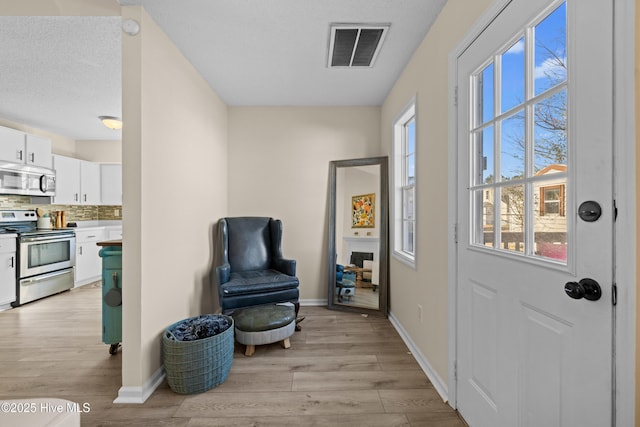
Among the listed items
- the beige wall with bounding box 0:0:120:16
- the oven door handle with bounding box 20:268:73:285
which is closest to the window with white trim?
the beige wall with bounding box 0:0:120:16

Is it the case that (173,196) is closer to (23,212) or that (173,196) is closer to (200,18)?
(200,18)

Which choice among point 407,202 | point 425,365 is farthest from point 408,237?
point 425,365

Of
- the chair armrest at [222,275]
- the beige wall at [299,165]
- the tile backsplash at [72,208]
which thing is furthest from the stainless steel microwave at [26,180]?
the chair armrest at [222,275]

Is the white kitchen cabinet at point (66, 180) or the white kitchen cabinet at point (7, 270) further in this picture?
the white kitchen cabinet at point (66, 180)

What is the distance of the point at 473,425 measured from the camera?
58.7 inches

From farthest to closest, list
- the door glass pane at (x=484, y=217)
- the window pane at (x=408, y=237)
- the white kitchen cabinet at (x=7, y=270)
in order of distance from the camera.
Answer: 1. the white kitchen cabinet at (x=7, y=270)
2. the window pane at (x=408, y=237)
3. the door glass pane at (x=484, y=217)

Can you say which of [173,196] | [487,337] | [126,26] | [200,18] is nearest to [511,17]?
[487,337]

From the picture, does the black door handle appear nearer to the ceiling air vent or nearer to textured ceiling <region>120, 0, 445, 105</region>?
textured ceiling <region>120, 0, 445, 105</region>

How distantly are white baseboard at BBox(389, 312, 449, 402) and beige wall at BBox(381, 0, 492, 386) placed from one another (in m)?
0.04

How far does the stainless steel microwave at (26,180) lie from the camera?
12.3ft

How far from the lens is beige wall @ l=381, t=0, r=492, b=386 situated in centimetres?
177

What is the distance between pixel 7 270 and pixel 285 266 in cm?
338

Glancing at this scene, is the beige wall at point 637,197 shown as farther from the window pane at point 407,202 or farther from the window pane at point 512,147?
the window pane at point 407,202

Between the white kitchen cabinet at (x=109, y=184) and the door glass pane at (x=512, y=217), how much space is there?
19.0ft
